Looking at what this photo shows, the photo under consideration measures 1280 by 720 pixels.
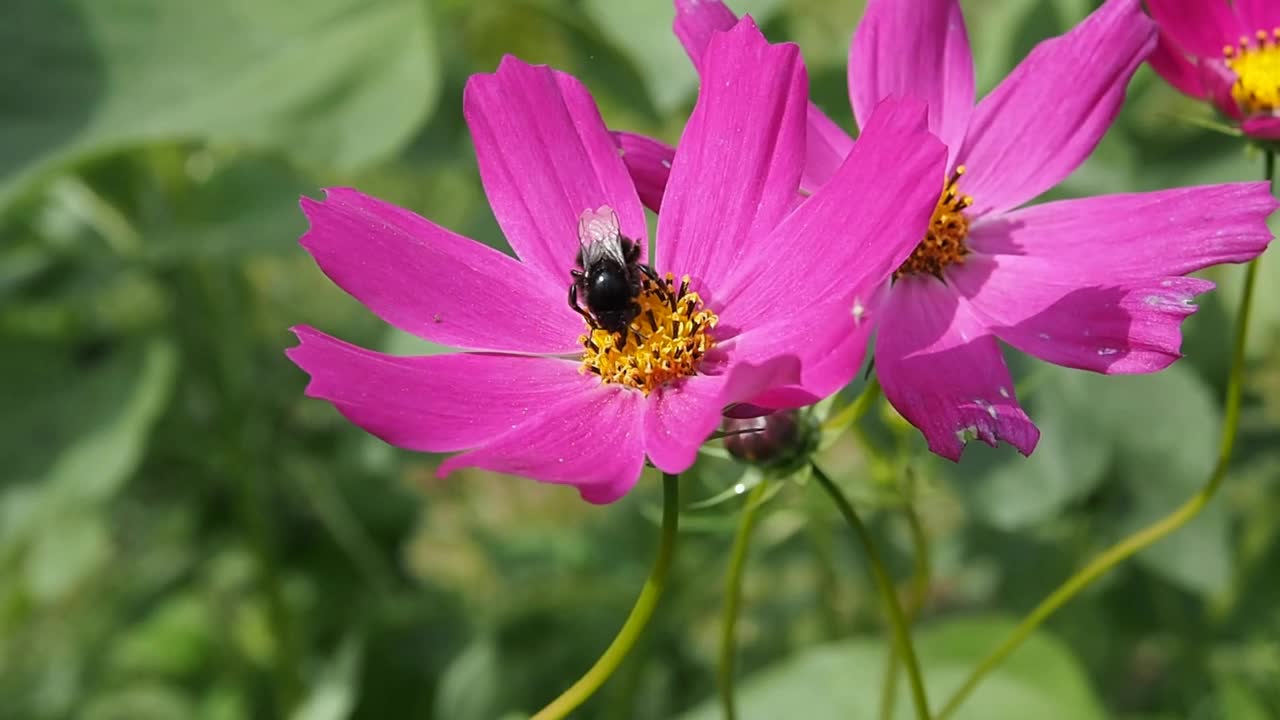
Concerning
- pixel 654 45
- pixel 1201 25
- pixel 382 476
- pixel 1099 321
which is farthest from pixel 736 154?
pixel 382 476

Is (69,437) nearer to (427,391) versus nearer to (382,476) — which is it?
(382,476)

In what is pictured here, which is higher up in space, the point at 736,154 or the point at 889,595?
the point at 736,154

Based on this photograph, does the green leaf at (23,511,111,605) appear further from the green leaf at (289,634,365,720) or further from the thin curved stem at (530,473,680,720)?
the thin curved stem at (530,473,680,720)

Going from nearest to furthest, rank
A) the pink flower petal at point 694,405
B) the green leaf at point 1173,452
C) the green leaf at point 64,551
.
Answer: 1. the pink flower petal at point 694,405
2. the green leaf at point 1173,452
3. the green leaf at point 64,551

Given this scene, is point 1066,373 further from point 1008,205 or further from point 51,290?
point 51,290

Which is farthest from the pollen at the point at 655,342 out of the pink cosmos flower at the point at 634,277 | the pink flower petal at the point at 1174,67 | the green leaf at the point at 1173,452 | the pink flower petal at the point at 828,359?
the green leaf at the point at 1173,452

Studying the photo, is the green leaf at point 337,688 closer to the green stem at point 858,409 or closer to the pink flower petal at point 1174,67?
the green stem at point 858,409
